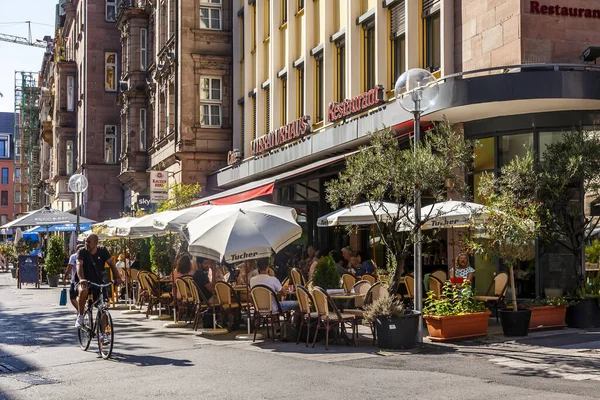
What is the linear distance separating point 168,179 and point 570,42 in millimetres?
21141

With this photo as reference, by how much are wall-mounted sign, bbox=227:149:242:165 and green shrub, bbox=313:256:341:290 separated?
54.6 ft

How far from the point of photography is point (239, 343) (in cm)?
1416

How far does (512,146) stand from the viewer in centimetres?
1834

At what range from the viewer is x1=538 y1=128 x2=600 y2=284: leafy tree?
50.0ft

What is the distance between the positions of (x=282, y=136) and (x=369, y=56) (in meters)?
5.36

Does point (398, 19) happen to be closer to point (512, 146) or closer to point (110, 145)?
point (512, 146)

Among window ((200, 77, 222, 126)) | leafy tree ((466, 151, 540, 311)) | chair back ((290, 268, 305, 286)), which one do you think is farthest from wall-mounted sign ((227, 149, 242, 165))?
leafy tree ((466, 151, 540, 311))

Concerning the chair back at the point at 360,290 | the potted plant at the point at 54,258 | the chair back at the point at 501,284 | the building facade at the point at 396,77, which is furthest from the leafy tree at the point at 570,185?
the potted plant at the point at 54,258

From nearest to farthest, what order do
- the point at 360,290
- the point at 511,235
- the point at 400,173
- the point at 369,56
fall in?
the point at 400,173, the point at 511,235, the point at 360,290, the point at 369,56

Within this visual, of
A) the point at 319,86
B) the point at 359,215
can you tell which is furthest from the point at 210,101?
the point at 359,215

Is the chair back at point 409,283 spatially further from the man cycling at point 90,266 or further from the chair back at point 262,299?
the man cycling at point 90,266

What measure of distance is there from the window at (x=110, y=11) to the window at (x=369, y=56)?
32.7m

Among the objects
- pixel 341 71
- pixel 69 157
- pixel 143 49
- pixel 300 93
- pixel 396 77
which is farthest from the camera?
pixel 69 157

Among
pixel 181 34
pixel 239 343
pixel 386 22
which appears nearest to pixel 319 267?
pixel 239 343
